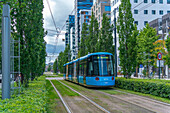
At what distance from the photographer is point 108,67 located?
799 inches

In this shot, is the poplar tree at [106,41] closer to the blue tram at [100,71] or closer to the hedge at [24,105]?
the blue tram at [100,71]

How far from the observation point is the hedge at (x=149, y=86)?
1348cm

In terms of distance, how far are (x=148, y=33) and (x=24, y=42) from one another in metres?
24.9

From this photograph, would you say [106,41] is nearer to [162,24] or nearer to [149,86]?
[149,86]

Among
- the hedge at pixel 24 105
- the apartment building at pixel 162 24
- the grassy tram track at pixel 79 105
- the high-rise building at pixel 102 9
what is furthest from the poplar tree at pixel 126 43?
the high-rise building at pixel 102 9

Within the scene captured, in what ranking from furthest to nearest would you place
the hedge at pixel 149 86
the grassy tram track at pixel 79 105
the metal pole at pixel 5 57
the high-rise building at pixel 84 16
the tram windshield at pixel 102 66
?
the high-rise building at pixel 84 16 → the tram windshield at pixel 102 66 → the hedge at pixel 149 86 → the grassy tram track at pixel 79 105 → the metal pole at pixel 5 57

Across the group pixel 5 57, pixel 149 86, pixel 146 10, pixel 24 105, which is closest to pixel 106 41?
pixel 149 86

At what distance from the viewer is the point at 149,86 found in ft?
50.8

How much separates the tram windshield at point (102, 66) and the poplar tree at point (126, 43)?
266cm

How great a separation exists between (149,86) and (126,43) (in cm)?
818

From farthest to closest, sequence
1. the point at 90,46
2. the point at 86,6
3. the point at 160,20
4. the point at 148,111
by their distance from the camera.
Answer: the point at 86,6
the point at 160,20
the point at 90,46
the point at 148,111

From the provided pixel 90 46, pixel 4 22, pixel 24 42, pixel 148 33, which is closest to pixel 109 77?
pixel 24 42

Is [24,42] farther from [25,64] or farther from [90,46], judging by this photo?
[90,46]

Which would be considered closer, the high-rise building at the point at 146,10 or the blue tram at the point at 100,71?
the blue tram at the point at 100,71
